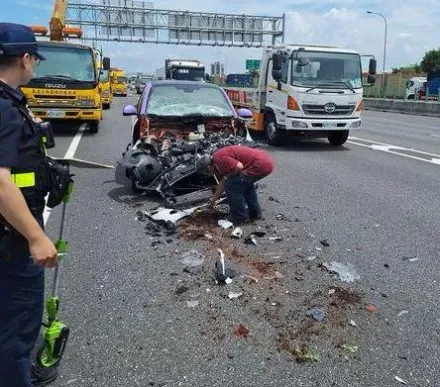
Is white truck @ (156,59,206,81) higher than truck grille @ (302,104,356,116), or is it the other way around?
white truck @ (156,59,206,81)

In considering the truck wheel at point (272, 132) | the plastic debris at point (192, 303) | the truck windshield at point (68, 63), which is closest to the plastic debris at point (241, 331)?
the plastic debris at point (192, 303)

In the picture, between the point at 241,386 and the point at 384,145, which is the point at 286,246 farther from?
the point at 384,145

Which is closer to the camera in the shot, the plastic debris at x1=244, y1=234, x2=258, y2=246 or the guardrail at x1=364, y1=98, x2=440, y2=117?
the plastic debris at x1=244, y1=234, x2=258, y2=246

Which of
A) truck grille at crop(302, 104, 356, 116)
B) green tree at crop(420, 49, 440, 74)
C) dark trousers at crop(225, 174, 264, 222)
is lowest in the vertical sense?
dark trousers at crop(225, 174, 264, 222)

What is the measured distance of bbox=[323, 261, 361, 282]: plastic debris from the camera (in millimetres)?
4547

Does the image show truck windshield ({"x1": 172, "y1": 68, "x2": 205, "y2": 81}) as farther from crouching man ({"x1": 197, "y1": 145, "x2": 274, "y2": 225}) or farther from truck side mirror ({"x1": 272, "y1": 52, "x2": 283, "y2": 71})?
crouching man ({"x1": 197, "y1": 145, "x2": 274, "y2": 225})

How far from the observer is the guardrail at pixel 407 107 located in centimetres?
3126

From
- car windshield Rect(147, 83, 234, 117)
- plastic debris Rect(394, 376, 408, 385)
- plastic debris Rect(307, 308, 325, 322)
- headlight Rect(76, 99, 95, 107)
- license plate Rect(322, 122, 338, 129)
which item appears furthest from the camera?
headlight Rect(76, 99, 95, 107)

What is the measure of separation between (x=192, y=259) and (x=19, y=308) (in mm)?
2644

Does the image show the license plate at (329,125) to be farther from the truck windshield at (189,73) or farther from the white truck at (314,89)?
the truck windshield at (189,73)

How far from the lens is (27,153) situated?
7.34ft

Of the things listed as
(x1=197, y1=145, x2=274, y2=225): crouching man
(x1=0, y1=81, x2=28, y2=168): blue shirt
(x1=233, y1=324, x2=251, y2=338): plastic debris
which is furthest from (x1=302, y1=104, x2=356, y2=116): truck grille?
(x1=0, y1=81, x2=28, y2=168): blue shirt

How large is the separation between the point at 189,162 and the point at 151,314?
12.0ft

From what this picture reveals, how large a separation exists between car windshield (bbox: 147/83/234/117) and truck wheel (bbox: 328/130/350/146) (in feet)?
17.8
